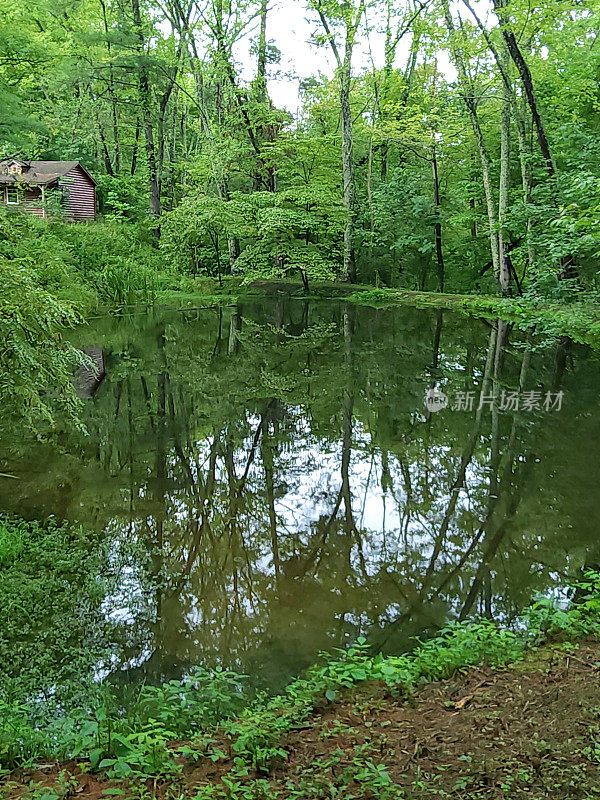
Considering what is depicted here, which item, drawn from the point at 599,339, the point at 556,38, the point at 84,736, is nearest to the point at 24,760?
the point at 84,736

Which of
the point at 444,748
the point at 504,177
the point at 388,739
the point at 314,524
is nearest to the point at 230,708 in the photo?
the point at 388,739

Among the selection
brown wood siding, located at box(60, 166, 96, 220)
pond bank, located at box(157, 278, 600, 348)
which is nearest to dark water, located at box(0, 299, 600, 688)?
pond bank, located at box(157, 278, 600, 348)

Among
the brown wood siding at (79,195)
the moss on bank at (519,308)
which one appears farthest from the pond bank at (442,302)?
the brown wood siding at (79,195)

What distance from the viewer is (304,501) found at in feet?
19.8

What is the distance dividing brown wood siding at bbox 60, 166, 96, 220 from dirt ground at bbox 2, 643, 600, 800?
25.9 m

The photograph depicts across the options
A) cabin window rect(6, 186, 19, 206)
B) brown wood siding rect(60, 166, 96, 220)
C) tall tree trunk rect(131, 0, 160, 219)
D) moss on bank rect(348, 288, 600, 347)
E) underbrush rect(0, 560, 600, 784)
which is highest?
tall tree trunk rect(131, 0, 160, 219)

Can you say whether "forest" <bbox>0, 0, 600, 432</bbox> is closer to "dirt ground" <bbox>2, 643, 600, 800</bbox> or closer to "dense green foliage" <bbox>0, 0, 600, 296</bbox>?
"dense green foliage" <bbox>0, 0, 600, 296</bbox>

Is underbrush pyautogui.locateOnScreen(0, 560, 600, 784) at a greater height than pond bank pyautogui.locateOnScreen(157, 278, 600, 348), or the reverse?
pond bank pyautogui.locateOnScreen(157, 278, 600, 348)

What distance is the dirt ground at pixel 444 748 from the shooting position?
236cm

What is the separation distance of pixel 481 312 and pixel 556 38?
7419 mm

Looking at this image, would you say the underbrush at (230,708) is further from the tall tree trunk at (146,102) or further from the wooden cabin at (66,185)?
the tall tree trunk at (146,102)

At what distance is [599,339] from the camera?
14000 mm

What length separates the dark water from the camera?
4047 millimetres

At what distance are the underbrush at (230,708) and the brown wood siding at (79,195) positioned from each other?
2529cm
